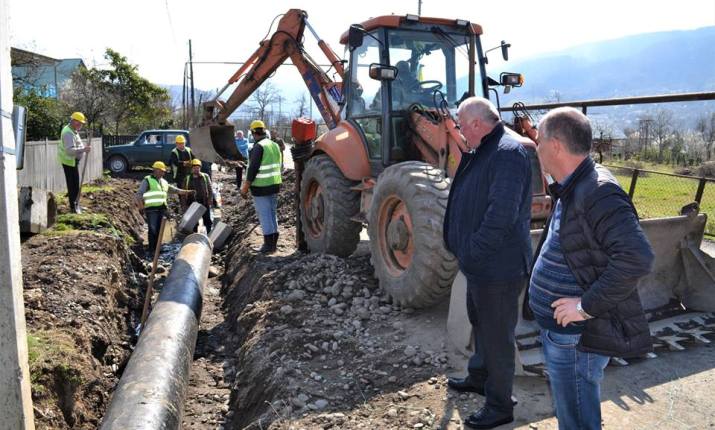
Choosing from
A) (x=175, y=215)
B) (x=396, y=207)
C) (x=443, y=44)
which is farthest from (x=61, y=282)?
(x=175, y=215)

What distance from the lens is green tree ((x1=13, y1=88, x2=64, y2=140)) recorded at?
17.3 metres

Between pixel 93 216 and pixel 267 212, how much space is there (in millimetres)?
3489

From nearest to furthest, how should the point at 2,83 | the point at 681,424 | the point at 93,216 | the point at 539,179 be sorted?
the point at 2,83 < the point at 681,424 < the point at 539,179 < the point at 93,216

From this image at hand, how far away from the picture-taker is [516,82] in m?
6.50

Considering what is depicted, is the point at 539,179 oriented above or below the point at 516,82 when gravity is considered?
below

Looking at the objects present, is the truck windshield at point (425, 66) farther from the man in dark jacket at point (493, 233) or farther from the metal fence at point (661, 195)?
the metal fence at point (661, 195)

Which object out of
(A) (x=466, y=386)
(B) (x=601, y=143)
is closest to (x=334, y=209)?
(A) (x=466, y=386)

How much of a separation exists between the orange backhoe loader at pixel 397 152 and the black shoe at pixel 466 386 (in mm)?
1116

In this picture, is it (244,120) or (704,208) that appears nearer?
(704,208)

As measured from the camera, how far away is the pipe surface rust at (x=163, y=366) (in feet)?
12.0

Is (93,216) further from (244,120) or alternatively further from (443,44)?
(244,120)

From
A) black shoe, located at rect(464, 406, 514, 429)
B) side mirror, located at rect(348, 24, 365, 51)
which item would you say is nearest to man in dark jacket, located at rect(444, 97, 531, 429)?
black shoe, located at rect(464, 406, 514, 429)

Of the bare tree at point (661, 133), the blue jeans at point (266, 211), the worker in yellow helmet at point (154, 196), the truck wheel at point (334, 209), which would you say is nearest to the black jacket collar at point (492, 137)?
the truck wheel at point (334, 209)

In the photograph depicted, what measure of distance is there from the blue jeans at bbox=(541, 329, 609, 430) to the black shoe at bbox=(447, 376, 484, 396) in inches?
46.6
